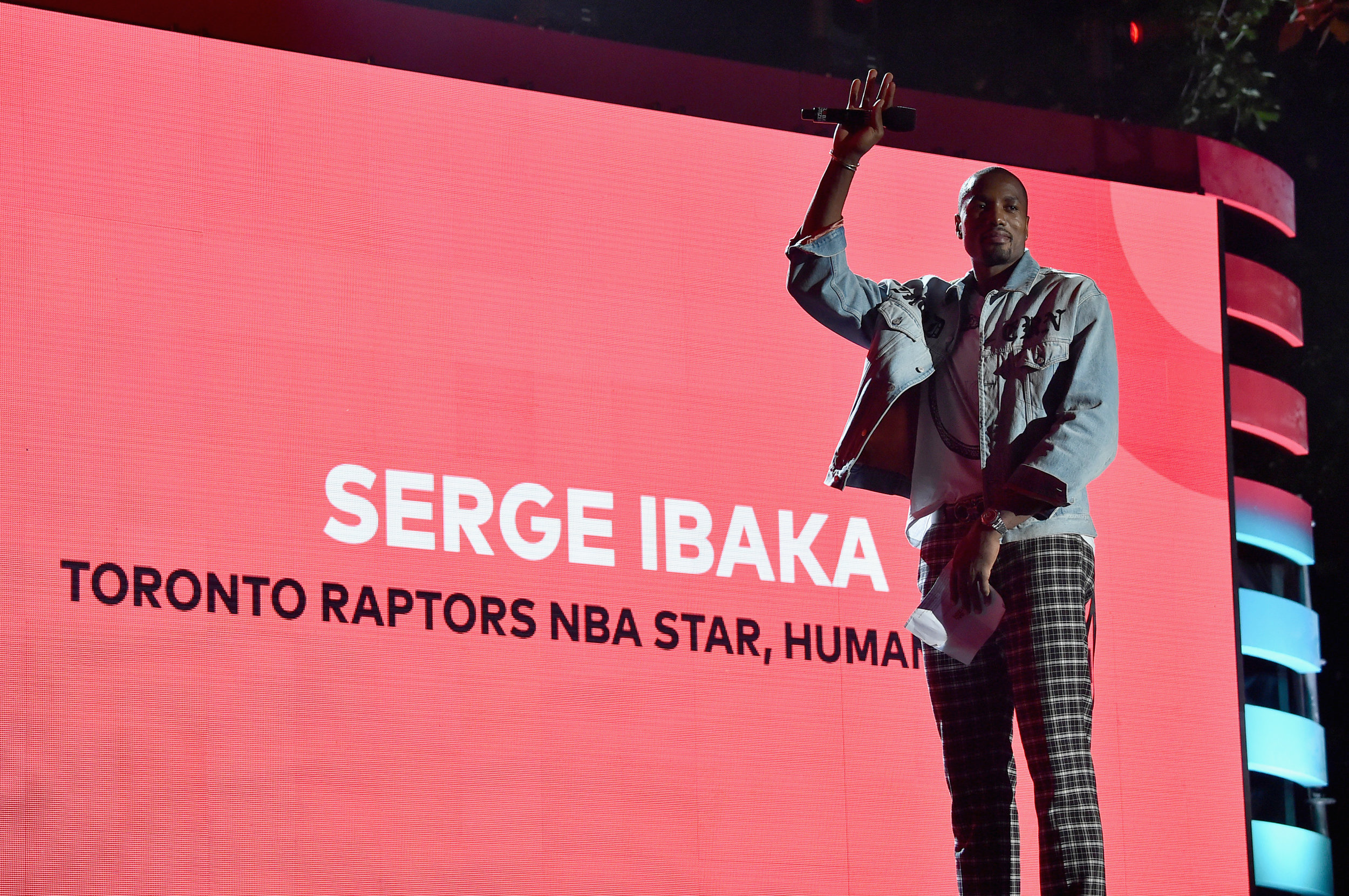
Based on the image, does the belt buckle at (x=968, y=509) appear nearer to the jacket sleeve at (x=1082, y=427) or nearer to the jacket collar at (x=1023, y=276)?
the jacket sleeve at (x=1082, y=427)

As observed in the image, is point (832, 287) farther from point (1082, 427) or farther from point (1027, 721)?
point (1027, 721)

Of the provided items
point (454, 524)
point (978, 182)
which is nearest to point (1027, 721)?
point (978, 182)

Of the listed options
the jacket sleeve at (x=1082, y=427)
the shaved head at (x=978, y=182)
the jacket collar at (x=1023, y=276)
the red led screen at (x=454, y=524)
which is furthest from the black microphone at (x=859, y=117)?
the red led screen at (x=454, y=524)

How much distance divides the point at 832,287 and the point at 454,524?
2.05 m

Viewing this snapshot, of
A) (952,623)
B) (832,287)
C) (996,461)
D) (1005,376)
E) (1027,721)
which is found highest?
(832,287)

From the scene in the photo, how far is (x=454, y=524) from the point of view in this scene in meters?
4.43

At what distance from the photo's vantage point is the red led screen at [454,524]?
4023mm

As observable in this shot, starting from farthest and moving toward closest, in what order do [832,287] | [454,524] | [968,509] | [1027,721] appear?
1. [454,524]
2. [832,287]
3. [968,509]
4. [1027,721]

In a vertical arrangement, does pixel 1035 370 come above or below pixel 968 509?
above

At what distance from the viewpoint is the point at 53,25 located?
428 centimetres

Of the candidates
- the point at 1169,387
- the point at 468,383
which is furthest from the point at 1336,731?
the point at 468,383

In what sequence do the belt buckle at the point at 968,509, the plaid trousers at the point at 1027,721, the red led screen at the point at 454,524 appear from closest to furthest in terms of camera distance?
the plaid trousers at the point at 1027,721 < the belt buckle at the point at 968,509 < the red led screen at the point at 454,524

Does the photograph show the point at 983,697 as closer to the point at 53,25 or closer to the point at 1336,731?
the point at 53,25

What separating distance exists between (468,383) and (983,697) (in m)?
2.35
